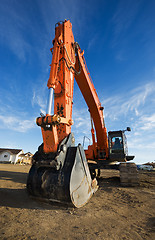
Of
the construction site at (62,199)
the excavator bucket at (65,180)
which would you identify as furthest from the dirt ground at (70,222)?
the excavator bucket at (65,180)

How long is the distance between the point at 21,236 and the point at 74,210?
1269mm

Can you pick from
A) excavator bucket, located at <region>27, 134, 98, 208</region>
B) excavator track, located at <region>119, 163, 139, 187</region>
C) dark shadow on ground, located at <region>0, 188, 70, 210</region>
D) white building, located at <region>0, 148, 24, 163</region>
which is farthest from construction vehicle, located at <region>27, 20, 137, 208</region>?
white building, located at <region>0, 148, 24, 163</region>

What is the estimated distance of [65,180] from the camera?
Answer: 274 centimetres

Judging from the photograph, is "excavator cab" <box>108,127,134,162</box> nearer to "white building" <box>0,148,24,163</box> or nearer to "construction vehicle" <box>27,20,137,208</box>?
"construction vehicle" <box>27,20,137,208</box>

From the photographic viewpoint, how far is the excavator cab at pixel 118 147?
7510 mm

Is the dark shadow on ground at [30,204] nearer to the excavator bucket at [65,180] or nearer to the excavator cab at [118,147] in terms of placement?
the excavator bucket at [65,180]

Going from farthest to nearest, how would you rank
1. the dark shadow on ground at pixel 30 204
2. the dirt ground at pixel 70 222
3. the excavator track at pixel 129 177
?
1. the excavator track at pixel 129 177
2. the dark shadow on ground at pixel 30 204
3. the dirt ground at pixel 70 222

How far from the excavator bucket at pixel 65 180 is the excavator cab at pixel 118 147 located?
4.60m

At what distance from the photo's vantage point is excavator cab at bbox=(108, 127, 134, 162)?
7.51 meters

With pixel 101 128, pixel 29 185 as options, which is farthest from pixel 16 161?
pixel 29 185

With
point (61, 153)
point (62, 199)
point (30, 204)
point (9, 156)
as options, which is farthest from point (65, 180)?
point (9, 156)

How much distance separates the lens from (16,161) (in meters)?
33.3

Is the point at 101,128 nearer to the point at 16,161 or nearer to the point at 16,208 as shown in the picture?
the point at 16,208

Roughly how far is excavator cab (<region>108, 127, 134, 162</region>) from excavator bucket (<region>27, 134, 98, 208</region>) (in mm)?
4597
